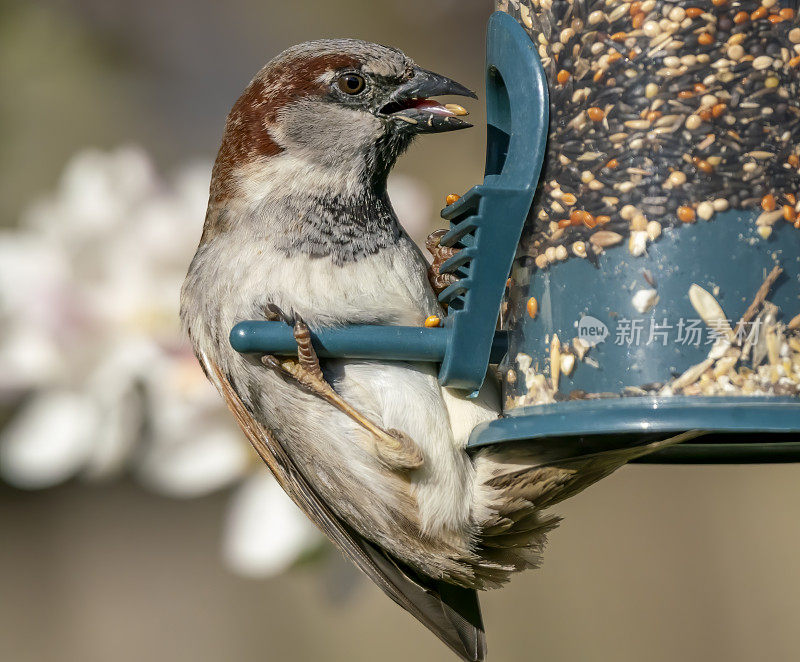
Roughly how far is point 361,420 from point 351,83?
893 millimetres

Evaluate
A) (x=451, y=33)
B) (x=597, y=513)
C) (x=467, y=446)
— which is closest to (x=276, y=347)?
(x=467, y=446)

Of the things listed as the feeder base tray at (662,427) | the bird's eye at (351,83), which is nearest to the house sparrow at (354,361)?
the bird's eye at (351,83)

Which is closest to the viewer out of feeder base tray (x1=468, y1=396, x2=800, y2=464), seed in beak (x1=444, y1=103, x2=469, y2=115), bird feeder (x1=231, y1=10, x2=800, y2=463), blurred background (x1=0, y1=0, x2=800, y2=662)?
feeder base tray (x1=468, y1=396, x2=800, y2=464)

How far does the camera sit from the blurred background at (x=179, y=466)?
10.8 feet

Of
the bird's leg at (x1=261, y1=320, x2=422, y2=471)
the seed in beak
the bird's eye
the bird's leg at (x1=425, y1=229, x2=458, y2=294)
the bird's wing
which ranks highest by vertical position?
the bird's eye

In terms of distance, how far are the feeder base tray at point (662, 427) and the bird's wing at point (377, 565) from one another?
459 millimetres

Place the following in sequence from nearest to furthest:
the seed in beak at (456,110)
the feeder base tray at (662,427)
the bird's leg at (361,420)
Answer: the feeder base tray at (662,427)
the bird's leg at (361,420)
the seed in beak at (456,110)

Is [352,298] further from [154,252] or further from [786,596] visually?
[786,596]

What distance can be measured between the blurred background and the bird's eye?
0.40 m

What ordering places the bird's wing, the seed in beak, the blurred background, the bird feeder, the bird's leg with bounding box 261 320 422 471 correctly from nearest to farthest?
the bird feeder < the bird's leg with bounding box 261 320 422 471 < the seed in beak < the bird's wing < the blurred background

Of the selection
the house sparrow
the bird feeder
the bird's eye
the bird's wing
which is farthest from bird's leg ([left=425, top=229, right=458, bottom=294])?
the bird's wing

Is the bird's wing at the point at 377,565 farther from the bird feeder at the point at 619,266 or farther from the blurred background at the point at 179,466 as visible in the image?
the bird feeder at the point at 619,266

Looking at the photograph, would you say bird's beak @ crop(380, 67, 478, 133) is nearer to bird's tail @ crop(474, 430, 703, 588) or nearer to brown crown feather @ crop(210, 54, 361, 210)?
brown crown feather @ crop(210, 54, 361, 210)

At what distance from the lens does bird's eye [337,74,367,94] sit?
318 cm
